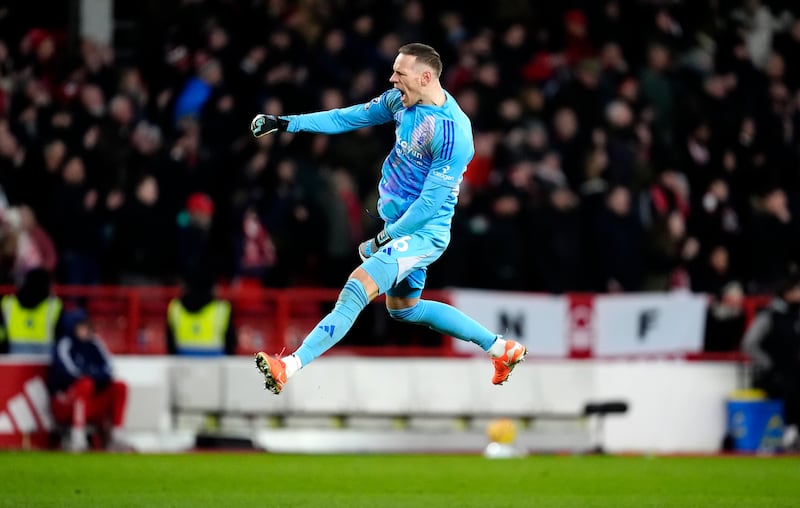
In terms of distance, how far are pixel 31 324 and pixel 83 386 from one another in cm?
100

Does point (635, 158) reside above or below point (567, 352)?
above

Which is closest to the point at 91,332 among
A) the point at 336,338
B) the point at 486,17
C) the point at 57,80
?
the point at 57,80

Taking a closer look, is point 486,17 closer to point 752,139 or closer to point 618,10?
point 618,10

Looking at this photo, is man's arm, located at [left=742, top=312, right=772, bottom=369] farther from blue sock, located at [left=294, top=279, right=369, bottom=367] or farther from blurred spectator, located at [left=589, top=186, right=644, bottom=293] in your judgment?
blue sock, located at [left=294, top=279, right=369, bottom=367]

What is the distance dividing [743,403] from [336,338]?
29.9 feet

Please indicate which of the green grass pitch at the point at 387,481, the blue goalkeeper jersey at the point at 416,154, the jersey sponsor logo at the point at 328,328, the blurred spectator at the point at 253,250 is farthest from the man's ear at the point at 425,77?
the blurred spectator at the point at 253,250

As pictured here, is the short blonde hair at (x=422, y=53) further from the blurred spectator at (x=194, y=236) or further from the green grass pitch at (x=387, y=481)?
the blurred spectator at (x=194, y=236)

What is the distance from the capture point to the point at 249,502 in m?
11.3

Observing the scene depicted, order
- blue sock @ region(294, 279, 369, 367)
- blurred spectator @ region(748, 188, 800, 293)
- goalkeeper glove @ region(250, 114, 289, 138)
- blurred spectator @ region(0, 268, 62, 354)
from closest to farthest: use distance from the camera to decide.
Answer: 1. blue sock @ region(294, 279, 369, 367)
2. goalkeeper glove @ region(250, 114, 289, 138)
3. blurred spectator @ region(0, 268, 62, 354)
4. blurred spectator @ region(748, 188, 800, 293)

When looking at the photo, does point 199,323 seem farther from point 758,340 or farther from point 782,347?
point 782,347

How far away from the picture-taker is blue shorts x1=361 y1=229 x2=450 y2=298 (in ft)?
35.9

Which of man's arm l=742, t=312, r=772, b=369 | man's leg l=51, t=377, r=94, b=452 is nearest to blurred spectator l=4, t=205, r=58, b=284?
man's leg l=51, t=377, r=94, b=452

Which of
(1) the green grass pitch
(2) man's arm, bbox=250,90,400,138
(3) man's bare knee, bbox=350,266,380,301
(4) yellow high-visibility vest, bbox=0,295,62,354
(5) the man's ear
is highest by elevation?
(5) the man's ear

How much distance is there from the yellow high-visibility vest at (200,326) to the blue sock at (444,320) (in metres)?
6.01
